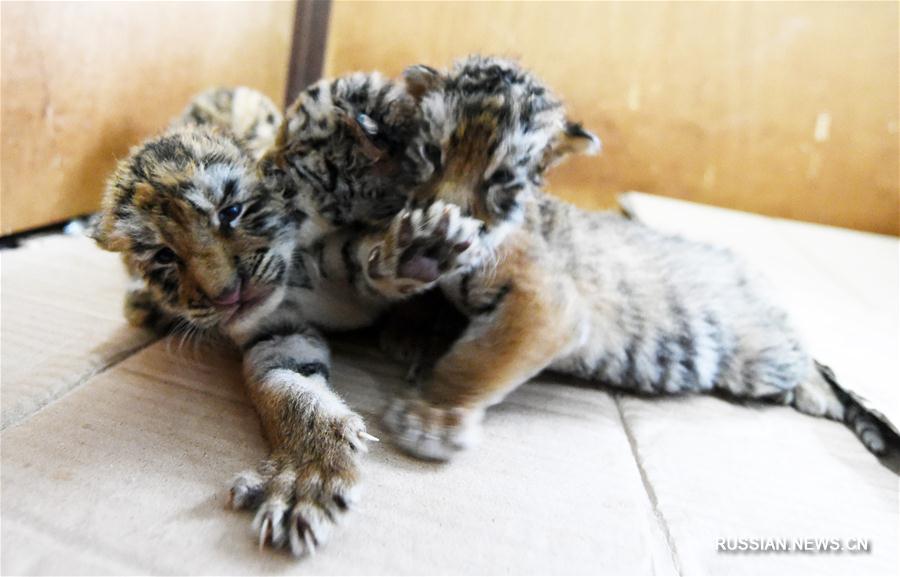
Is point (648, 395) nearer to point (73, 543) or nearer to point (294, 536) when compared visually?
point (294, 536)

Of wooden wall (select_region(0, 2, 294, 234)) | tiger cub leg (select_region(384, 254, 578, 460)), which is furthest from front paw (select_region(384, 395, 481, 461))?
wooden wall (select_region(0, 2, 294, 234))

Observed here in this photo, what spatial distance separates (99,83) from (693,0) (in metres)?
2.15

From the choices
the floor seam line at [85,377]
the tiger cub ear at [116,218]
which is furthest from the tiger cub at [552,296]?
the floor seam line at [85,377]

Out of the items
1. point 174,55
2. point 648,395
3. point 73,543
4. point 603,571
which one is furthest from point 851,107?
point 73,543

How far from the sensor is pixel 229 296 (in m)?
1.11

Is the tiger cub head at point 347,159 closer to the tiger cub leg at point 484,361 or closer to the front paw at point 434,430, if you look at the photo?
the tiger cub leg at point 484,361

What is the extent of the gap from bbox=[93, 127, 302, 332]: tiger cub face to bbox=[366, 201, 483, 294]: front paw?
262mm

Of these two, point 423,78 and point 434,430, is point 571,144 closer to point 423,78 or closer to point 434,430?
point 423,78

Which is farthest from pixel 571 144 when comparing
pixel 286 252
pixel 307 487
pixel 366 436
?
pixel 307 487

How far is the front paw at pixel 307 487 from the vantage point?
828mm

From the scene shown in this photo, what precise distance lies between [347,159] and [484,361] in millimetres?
525

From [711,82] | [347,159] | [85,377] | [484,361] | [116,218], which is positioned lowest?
[85,377]

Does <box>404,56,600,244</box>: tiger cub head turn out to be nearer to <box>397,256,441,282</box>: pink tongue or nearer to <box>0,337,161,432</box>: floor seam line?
<box>397,256,441,282</box>: pink tongue

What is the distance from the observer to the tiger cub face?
1.08m
